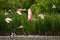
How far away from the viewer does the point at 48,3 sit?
3.09 meters

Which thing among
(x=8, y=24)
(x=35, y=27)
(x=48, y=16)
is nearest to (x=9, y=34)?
(x=8, y=24)

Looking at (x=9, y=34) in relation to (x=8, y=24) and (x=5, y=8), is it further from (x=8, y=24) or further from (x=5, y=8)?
(x=5, y=8)

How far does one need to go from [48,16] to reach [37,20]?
0.53 feet

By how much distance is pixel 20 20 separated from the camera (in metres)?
2.93

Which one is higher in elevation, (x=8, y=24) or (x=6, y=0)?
(x=6, y=0)

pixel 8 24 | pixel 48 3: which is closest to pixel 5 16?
pixel 8 24

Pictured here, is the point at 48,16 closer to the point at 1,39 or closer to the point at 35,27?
the point at 35,27

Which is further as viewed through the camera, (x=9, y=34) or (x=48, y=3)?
(x=48, y=3)

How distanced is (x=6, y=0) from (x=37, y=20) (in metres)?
0.52

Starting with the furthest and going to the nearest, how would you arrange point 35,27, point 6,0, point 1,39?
point 6,0, point 35,27, point 1,39

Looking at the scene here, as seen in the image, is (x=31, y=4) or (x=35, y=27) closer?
(x=35, y=27)

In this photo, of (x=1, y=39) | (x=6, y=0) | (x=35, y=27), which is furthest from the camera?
(x=6, y=0)

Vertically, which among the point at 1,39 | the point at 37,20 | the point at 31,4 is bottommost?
the point at 1,39

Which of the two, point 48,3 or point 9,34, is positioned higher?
point 48,3
